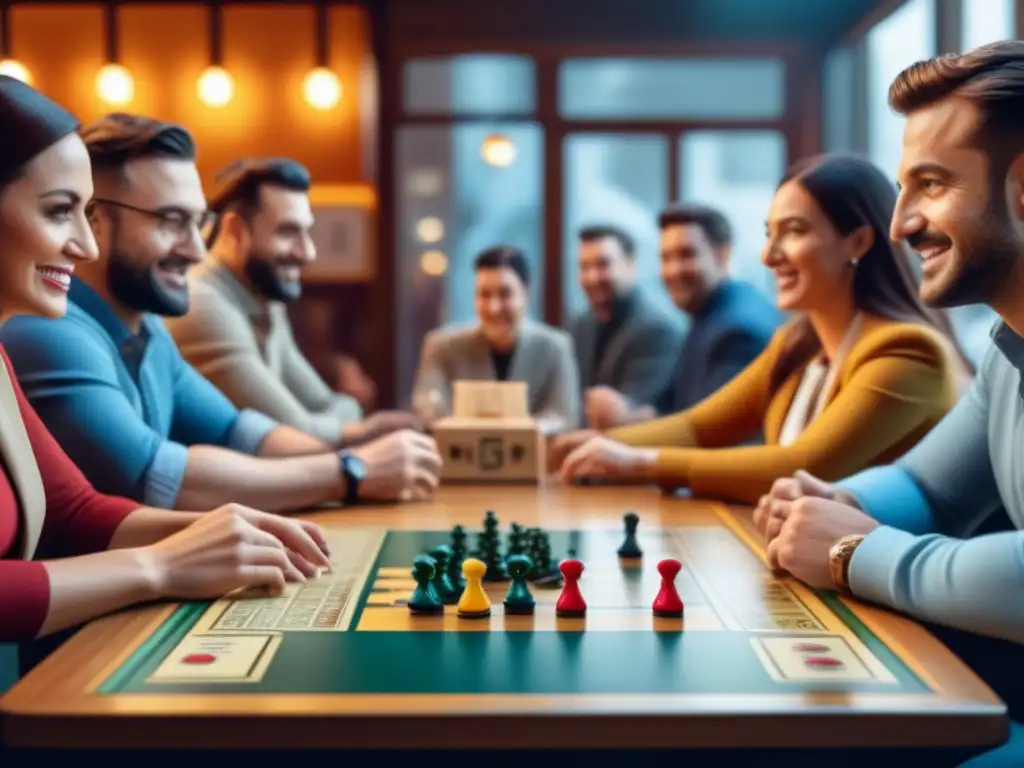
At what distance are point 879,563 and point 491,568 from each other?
0.51 meters

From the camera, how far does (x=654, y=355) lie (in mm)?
4812

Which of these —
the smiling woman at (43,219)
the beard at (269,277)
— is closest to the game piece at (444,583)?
the smiling woman at (43,219)

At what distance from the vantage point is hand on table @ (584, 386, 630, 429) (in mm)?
3875

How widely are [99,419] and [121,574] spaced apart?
54 centimetres

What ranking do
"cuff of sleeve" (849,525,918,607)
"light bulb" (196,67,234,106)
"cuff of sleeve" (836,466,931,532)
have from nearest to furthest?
"cuff of sleeve" (849,525,918,607)
"cuff of sleeve" (836,466,931,532)
"light bulb" (196,67,234,106)

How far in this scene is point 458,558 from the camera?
1697 mm

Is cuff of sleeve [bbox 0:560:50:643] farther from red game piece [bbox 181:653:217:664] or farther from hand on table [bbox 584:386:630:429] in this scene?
hand on table [bbox 584:386:630:429]

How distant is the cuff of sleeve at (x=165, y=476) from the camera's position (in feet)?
6.58

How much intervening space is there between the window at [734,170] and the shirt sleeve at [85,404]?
18.4 ft

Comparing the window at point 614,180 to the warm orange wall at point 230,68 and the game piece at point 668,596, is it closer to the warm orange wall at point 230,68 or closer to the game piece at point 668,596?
the warm orange wall at point 230,68

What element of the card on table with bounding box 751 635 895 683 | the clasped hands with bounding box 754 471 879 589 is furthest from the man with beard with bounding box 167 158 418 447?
the card on table with bounding box 751 635 895 683

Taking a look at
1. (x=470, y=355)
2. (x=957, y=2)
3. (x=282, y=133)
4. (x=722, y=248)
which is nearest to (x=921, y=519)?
(x=722, y=248)

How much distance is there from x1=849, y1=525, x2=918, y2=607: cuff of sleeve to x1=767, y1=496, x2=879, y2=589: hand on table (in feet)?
0.21

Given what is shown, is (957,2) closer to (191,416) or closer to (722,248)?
(722,248)
